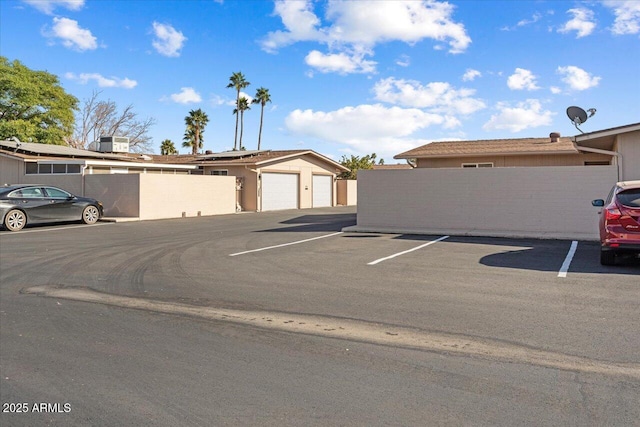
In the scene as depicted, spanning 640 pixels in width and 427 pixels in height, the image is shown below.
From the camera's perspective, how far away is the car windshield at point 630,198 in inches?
353

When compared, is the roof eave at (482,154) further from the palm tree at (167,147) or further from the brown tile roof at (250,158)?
the palm tree at (167,147)

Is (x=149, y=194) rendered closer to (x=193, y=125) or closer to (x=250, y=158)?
(x=250, y=158)

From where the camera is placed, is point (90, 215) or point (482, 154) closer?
point (90, 215)

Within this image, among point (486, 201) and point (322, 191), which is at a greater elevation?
Answer: point (322, 191)

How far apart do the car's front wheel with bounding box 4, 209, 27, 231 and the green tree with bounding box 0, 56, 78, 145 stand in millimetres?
24169

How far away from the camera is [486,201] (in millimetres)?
16219

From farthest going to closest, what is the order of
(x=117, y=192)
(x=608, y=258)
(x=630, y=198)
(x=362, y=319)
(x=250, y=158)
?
(x=250, y=158) → (x=117, y=192) → (x=608, y=258) → (x=630, y=198) → (x=362, y=319)

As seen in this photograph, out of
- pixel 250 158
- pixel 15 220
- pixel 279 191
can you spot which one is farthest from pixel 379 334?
pixel 279 191

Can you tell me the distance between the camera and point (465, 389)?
409 centimetres

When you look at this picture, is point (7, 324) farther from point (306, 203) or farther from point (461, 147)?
point (306, 203)

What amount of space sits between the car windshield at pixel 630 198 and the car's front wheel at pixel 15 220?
1798cm

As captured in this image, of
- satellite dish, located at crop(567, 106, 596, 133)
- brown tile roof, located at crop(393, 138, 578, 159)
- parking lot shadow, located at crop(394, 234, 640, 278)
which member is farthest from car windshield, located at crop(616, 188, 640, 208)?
brown tile roof, located at crop(393, 138, 578, 159)

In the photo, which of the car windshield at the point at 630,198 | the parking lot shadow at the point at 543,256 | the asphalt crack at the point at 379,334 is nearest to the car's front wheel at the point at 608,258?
the parking lot shadow at the point at 543,256

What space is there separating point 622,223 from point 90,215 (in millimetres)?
18423
